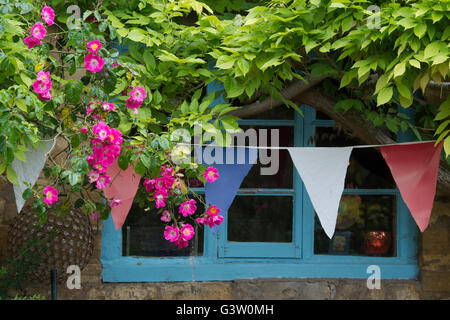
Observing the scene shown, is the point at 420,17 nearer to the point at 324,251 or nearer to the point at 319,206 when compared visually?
the point at 319,206

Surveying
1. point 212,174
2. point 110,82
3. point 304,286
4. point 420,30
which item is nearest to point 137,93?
point 110,82

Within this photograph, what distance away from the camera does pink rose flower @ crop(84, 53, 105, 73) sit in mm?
2533

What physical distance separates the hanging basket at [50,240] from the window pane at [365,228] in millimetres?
1664

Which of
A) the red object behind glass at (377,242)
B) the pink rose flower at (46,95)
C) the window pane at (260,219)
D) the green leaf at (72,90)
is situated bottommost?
the red object behind glass at (377,242)

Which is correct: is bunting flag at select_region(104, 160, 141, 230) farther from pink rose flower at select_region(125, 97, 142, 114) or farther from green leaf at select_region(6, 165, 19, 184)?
green leaf at select_region(6, 165, 19, 184)

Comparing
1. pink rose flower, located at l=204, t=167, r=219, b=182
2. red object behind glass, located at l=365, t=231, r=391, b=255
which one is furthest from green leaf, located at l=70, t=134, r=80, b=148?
red object behind glass, located at l=365, t=231, r=391, b=255

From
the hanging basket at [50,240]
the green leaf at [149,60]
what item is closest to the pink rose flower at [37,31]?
the green leaf at [149,60]

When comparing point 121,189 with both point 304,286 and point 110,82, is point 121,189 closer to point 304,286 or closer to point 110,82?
point 110,82

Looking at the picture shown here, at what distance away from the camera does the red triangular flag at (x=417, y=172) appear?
3.06 meters

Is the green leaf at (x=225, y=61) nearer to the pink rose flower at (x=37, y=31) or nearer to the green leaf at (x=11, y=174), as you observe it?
the pink rose flower at (x=37, y=31)

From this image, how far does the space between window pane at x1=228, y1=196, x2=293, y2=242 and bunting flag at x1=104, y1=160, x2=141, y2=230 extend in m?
1.21

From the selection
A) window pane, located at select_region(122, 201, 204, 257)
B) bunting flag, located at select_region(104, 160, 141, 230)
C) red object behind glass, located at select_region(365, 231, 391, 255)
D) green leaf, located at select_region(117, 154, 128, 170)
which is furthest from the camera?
red object behind glass, located at select_region(365, 231, 391, 255)

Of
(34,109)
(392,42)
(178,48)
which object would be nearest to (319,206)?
(392,42)

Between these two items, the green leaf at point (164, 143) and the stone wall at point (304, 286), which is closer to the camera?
the green leaf at point (164, 143)
